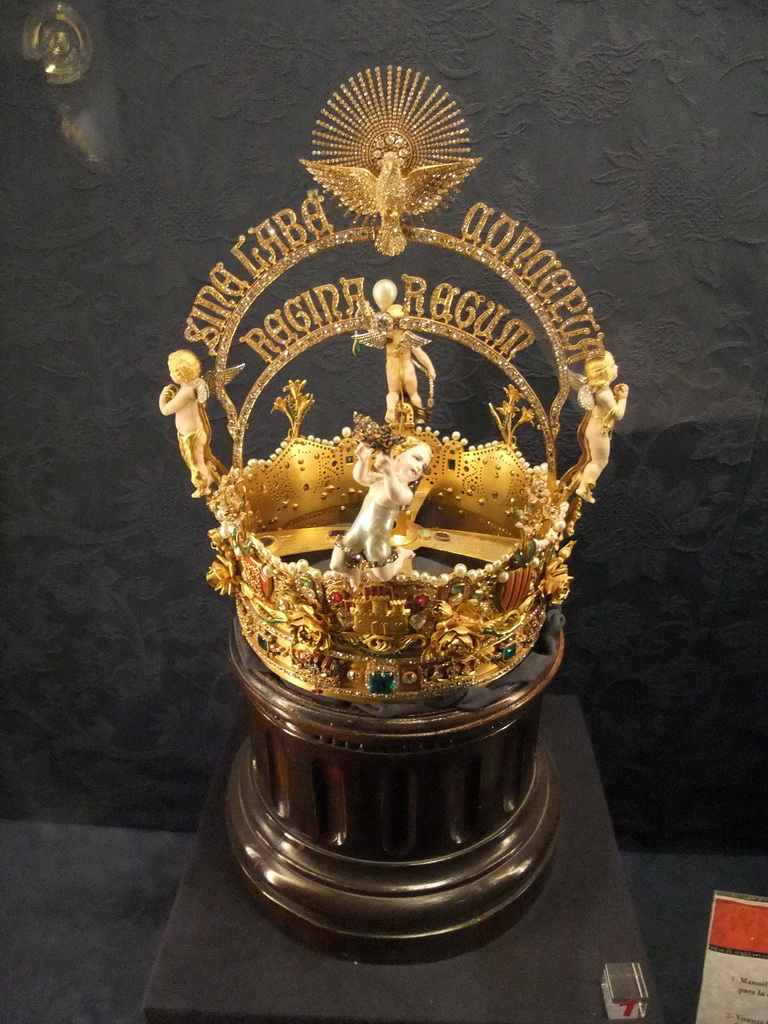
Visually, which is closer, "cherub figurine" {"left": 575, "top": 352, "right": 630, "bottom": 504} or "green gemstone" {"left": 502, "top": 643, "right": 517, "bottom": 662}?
"cherub figurine" {"left": 575, "top": 352, "right": 630, "bottom": 504}

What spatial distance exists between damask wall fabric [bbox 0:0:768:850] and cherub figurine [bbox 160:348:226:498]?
403 millimetres

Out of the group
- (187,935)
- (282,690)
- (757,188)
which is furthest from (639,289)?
(187,935)

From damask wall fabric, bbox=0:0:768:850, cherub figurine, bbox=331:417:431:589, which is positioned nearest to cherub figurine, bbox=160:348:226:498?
cherub figurine, bbox=331:417:431:589

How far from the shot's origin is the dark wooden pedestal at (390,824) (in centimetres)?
133

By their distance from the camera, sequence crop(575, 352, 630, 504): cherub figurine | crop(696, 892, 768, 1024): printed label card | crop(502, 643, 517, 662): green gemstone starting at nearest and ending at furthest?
crop(575, 352, 630, 504): cherub figurine
crop(502, 643, 517, 662): green gemstone
crop(696, 892, 768, 1024): printed label card

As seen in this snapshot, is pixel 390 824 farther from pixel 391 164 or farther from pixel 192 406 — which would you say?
pixel 391 164

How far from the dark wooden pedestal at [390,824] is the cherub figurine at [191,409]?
354 mm

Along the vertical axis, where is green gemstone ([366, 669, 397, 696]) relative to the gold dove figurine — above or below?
below

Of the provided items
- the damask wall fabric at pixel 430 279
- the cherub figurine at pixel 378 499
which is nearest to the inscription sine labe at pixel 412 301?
the damask wall fabric at pixel 430 279

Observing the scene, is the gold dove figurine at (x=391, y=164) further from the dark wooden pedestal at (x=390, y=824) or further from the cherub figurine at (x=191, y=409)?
the dark wooden pedestal at (x=390, y=824)

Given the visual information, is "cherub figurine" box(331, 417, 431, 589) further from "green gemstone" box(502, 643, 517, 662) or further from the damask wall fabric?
the damask wall fabric

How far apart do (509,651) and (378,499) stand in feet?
1.20

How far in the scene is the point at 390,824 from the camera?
1.40 m

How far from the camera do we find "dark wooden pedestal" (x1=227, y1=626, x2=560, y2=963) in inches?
52.2
